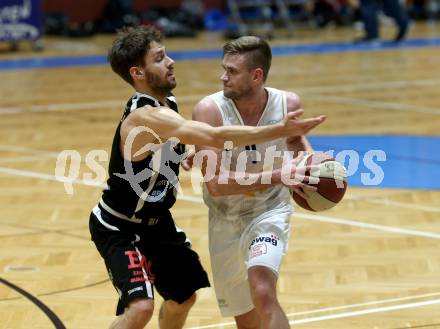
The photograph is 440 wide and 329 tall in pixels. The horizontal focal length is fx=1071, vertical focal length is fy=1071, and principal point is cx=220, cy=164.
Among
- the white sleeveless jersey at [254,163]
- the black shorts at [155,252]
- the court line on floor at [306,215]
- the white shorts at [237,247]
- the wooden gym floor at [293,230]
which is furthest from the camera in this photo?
the court line on floor at [306,215]

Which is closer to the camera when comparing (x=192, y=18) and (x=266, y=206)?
(x=266, y=206)

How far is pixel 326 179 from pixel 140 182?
86cm

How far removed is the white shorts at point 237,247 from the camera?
16.6ft

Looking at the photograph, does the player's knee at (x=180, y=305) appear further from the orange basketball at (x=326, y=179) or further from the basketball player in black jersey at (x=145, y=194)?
the orange basketball at (x=326, y=179)

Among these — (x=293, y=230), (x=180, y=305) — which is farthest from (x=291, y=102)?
(x=293, y=230)

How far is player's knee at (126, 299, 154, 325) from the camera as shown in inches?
186

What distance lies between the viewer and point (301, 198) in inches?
203

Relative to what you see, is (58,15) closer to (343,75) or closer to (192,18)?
(192,18)

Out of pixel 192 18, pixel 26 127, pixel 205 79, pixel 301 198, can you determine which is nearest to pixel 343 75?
pixel 205 79

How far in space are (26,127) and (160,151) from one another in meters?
7.64

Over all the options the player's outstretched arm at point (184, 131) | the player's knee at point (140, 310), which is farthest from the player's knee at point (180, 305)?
the player's outstretched arm at point (184, 131)

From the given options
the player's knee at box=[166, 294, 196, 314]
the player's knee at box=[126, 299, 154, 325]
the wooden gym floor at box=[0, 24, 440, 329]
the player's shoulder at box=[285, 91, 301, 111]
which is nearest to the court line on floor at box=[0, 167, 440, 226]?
the wooden gym floor at box=[0, 24, 440, 329]

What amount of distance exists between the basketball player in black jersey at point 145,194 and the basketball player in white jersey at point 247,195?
157 mm

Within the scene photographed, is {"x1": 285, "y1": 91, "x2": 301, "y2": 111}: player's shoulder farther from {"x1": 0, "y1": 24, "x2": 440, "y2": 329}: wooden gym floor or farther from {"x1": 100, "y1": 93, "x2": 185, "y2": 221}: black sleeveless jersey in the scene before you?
{"x1": 0, "y1": 24, "x2": 440, "y2": 329}: wooden gym floor
